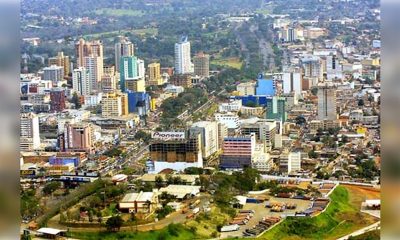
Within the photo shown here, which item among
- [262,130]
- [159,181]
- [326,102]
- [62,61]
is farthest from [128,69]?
[159,181]

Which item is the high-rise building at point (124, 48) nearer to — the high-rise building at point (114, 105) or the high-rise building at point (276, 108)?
the high-rise building at point (114, 105)

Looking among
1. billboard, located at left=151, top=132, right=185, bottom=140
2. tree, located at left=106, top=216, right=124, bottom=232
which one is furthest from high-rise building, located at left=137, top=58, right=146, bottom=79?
tree, located at left=106, top=216, right=124, bottom=232

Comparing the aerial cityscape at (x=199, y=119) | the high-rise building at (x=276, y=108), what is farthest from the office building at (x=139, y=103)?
the high-rise building at (x=276, y=108)

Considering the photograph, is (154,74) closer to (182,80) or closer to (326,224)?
(182,80)

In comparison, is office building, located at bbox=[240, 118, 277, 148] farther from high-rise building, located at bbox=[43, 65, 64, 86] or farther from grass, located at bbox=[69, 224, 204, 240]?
high-rise building, located at bbox=[43, 65, 64, 86]
